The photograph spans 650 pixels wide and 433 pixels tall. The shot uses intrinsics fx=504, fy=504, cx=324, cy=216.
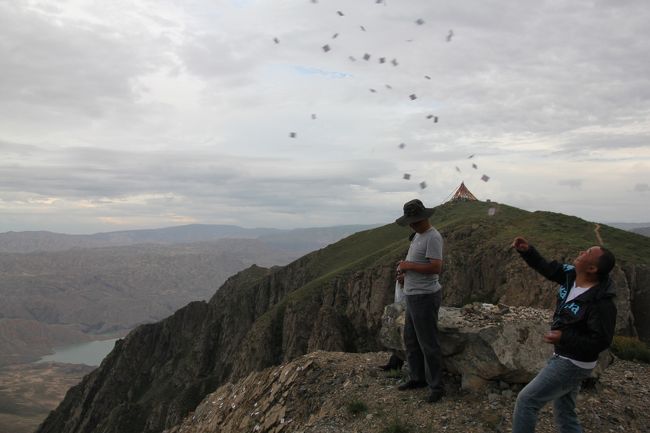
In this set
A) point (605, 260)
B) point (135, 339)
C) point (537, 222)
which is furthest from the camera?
point (135, 339)

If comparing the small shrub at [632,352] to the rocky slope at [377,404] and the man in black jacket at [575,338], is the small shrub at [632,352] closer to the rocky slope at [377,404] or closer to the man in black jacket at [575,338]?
the rocky slope at [377,404]

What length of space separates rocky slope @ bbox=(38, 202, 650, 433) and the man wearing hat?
25.4 metres

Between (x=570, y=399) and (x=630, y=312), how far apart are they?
28987mm

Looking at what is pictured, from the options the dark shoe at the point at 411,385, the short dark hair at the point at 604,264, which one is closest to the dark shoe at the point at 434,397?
the dark shoe at the point at 411,385

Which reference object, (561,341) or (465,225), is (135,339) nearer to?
(465,225)

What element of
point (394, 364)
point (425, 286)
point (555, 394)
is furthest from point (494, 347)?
point (555, 394)

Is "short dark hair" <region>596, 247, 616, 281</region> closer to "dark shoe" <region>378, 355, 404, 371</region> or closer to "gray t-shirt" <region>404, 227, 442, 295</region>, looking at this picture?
"gray t-shirt" <region>404, 227, 442, 295</region>

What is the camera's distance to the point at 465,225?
51.9m

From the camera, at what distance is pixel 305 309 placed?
201 ft

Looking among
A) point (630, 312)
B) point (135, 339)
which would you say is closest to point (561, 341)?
point (630, 312)

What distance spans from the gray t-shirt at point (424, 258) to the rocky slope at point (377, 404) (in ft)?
6.64

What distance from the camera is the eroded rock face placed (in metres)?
8.93

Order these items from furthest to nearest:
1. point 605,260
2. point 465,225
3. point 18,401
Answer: point 18,401 < point 465,225 < point 605,260

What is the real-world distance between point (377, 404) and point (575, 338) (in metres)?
4.26
